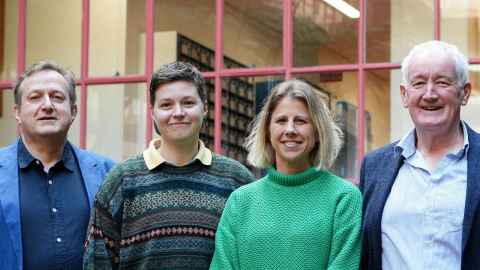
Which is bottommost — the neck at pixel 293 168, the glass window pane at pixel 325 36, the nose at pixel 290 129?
the neck at pixel 293 168

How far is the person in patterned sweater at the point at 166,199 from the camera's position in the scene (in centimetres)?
484

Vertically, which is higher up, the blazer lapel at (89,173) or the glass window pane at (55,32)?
the glass window pane at (55,32)

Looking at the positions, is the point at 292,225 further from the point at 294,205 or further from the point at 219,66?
the point at 219,66

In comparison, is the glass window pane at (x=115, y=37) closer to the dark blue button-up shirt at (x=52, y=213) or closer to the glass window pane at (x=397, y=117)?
the glass window pane at (x=397, y=117)

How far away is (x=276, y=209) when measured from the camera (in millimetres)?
4672

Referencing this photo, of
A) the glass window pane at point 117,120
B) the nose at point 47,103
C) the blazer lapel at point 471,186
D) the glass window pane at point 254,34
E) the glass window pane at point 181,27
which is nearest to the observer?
the blazer lapel at point 471,186

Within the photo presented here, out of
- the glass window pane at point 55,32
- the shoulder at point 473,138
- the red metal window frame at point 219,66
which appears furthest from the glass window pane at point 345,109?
the shoulder at point 473,138

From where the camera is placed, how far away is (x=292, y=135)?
15.3ft

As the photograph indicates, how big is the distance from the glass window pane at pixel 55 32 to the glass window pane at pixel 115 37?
0.51 ft

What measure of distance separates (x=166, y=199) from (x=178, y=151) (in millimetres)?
229

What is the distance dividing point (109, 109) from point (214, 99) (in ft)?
3.40

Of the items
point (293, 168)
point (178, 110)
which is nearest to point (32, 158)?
point (178, 110)

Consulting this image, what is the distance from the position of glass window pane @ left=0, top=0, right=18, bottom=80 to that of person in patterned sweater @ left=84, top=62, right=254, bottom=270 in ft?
15.0

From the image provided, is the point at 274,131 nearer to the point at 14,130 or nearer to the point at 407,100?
the point at 407,100
